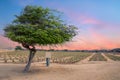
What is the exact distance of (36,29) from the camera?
74.8 ft

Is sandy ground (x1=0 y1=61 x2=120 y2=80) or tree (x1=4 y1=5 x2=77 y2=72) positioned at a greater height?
tree (x1=4 y1=5 x2=77 y2=72)

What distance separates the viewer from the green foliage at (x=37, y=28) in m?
22.4

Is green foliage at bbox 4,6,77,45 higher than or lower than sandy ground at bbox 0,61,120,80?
higher

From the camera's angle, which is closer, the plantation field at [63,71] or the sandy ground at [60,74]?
the sandy ground at [60,74]

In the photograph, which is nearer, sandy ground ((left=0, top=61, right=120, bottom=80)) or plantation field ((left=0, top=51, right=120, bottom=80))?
sandy ground ((left=0, top=61, right=120, bottom=80))

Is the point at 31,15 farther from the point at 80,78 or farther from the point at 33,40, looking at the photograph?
the point at 80,78

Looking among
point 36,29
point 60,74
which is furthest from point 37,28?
point 60,74

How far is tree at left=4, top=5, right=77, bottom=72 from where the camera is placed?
22422 millimetres

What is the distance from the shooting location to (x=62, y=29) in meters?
24.2

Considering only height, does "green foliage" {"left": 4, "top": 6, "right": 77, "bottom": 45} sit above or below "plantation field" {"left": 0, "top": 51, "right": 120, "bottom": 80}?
above

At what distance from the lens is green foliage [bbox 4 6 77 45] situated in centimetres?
2241

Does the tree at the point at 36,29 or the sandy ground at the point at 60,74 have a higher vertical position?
the tree at the point at 36,29

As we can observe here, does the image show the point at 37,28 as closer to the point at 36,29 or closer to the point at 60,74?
the point at 36,29

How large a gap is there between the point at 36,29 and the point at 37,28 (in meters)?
0.15
